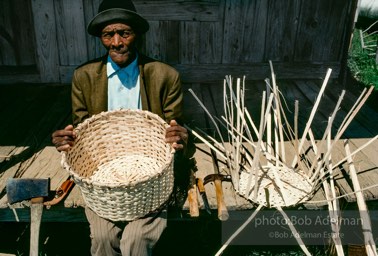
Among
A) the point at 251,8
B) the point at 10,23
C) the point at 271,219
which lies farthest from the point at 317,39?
the point at 10,23

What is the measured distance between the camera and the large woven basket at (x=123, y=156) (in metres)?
2.10

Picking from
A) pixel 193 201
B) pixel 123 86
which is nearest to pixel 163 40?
pixel 123 86

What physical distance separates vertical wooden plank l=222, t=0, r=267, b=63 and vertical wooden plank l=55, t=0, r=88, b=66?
65.0 inches

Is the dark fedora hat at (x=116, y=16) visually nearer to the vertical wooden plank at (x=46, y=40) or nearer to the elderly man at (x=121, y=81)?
the elderly man at (x=121, y=81)

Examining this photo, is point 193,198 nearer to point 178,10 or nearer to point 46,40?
point 178,10

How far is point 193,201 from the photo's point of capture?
2385mm

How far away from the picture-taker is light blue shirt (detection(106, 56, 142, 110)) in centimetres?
Answer: 276

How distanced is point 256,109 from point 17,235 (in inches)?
100

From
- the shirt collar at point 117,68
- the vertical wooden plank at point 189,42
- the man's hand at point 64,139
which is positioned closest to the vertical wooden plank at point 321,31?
the vertical wooden plank at point 189,42

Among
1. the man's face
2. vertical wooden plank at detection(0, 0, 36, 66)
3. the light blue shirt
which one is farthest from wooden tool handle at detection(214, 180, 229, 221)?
vertical wooden plank at detection(0, 0, 36, 66)

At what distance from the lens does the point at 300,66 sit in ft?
15.4

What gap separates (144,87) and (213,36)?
191 centimetres

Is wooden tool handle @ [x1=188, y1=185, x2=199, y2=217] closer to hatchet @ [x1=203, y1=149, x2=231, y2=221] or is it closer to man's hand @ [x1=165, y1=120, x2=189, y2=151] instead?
hatchet @ [x1=203, y1=149, x2=231, y2=221]

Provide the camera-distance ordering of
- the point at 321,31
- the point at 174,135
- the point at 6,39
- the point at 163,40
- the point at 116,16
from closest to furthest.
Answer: the point at 174,135 → the point at 116,16 → the point at 163,40 → the point at 321,31 → the point at 6,39
